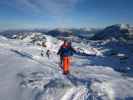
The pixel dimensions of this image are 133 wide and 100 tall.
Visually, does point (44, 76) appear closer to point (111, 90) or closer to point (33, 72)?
point (33, 72)

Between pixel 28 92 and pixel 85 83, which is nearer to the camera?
pixel 28 92

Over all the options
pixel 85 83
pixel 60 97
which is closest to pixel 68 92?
pixel 60 97

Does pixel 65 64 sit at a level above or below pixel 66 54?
below

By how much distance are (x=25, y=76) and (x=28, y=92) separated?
7.14ft

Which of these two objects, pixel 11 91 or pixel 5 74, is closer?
pixel 11 91

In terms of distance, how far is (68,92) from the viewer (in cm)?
1017

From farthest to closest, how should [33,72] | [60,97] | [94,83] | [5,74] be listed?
1. [33,72]
2. [5,74]
3. [94,83]
4. [60,97]

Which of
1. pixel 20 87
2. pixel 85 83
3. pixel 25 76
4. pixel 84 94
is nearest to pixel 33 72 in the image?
pixel 25 76

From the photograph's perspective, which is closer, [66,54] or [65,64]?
[65,64]

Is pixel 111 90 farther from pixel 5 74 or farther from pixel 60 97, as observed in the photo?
pixel 5 74

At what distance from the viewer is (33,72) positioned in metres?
13.1

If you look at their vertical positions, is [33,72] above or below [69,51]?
below

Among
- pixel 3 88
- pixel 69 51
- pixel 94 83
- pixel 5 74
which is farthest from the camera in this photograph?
pixel 69 51

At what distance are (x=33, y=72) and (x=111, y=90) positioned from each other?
484cm
